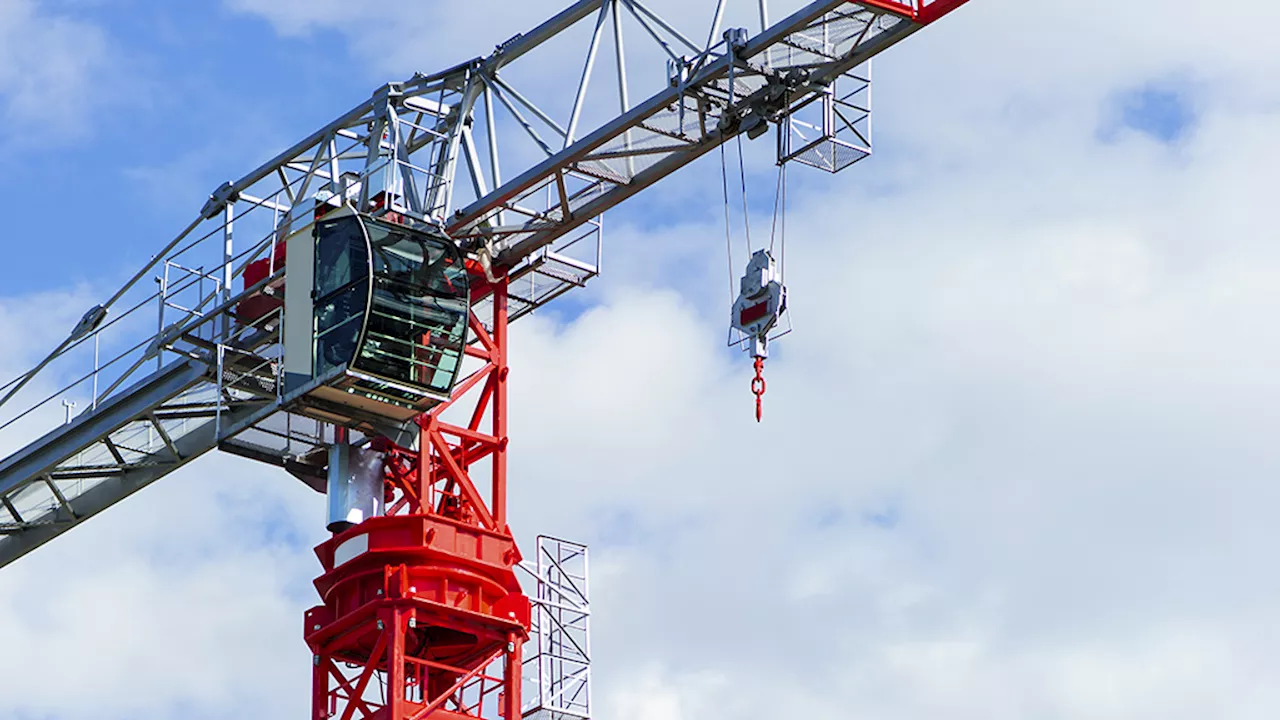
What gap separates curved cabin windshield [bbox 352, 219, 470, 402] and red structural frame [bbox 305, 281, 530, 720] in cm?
113

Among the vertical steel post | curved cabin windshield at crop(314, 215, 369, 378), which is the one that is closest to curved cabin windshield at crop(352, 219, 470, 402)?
curved cabin windshield at crop(314, 215, 369, 378)

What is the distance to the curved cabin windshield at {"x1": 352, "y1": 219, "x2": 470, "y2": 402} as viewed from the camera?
46250mm

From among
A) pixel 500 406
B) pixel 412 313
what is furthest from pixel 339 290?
pixel 500 406

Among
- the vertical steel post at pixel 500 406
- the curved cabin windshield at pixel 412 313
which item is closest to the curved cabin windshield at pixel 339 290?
the curved cabin windshield at pixel 412 313

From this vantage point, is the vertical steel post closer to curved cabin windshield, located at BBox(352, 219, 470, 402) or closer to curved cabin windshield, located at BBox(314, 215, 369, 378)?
curved cabin windshield, located at BBox(352, 219, 470, 402)

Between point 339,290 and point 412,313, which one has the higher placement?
point 339,290

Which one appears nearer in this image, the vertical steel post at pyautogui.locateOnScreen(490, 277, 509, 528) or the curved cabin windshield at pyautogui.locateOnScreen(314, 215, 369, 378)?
the curved cabin windshield at pyautogui.locateOnScreen(314, 215, 369, 378)

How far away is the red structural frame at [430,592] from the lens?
46.4 meters

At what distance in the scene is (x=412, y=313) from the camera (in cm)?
4650

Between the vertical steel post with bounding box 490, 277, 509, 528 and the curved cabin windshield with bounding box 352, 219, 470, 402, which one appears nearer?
the curved cabin windshield with bounding box 352, 219, 470, 402

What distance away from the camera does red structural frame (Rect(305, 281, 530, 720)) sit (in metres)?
46.4

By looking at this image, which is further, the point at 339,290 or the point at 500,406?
the point at 500,406

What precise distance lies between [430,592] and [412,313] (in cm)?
398

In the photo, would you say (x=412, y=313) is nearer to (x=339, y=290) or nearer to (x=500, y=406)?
(x=339, y=290)
